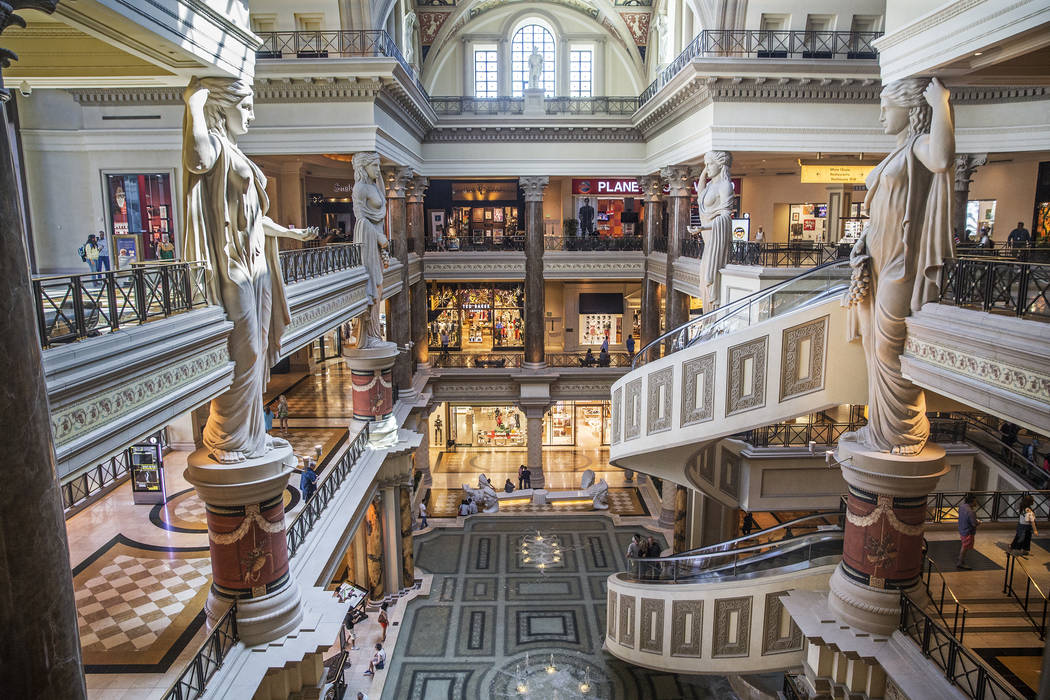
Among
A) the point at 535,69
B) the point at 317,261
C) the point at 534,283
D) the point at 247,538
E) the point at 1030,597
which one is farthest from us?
the point at 534,283

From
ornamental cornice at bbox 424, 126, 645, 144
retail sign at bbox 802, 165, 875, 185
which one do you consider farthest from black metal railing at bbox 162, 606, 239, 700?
ornamental cornice at bbox 424, 126, 645, 144

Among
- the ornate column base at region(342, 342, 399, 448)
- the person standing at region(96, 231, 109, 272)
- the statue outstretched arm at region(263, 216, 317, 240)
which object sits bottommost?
the ornate column base at region(342, 342, 399, 448)

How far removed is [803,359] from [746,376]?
36.1 inches

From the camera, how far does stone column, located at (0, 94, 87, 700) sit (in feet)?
10.2

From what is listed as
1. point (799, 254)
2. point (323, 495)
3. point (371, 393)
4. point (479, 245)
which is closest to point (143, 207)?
point (371, 393)

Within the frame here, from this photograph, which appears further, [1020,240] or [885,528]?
[1020,240]

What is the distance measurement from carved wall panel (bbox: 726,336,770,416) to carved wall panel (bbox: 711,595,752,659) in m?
2.74

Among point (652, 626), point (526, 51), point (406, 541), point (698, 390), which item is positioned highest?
point (526, 51)

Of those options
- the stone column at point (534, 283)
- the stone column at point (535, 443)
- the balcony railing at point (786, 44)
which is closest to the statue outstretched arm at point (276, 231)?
the balcony railing at point (786, 44)

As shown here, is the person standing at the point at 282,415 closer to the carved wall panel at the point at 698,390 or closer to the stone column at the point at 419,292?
the stone column at the point at 419,292

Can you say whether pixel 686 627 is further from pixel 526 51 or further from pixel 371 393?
pixel 526 51

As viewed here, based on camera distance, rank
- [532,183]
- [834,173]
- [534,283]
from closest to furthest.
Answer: [834,173]
[532,183]
[534,283]

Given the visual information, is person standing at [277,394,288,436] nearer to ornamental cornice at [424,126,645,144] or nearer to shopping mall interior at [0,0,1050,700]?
shopping mall interior at [0,0,1050,700]

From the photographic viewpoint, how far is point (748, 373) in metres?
9.05
